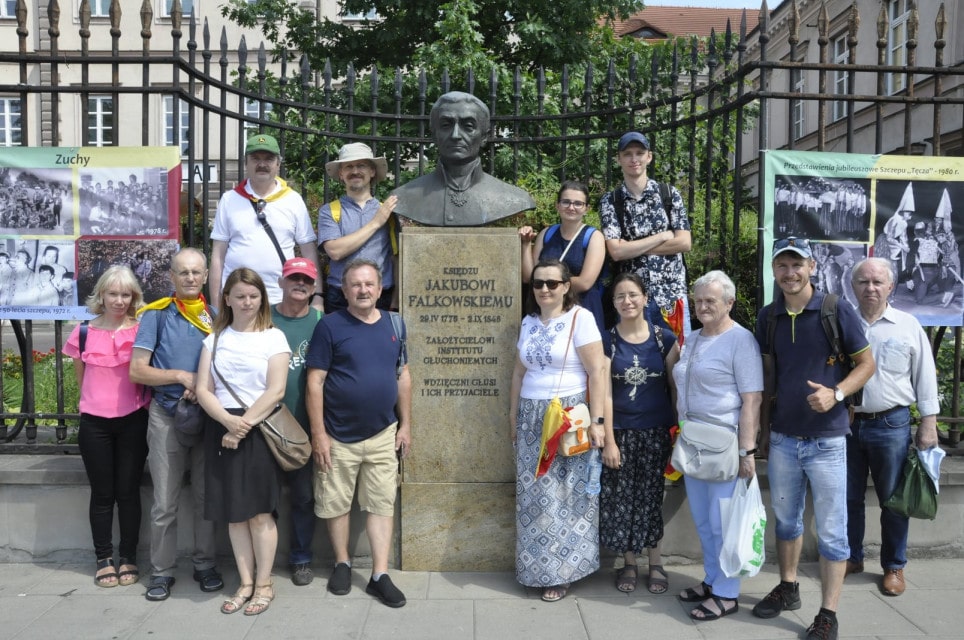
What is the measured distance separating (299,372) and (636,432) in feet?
5.79

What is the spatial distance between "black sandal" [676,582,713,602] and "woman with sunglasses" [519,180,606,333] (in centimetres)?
144

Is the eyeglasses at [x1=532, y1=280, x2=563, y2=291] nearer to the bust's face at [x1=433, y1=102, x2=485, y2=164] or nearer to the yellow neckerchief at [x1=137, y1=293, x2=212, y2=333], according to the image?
the bust's face at [x1=433, y1=102, x2=485, y2=164]

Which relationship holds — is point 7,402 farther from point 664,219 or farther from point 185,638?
point 664,219

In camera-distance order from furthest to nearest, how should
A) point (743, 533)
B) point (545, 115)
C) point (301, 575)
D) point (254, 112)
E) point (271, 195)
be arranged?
point (254, 112), point (545, 115), point (271, 195), point (301, 575), point (743, 533)

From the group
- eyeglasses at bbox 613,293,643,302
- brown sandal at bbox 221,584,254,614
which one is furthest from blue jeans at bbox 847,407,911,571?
brown sandal at bbox 221,584,254,614

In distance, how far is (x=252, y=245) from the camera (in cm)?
459

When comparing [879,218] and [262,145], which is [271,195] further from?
[879,218]

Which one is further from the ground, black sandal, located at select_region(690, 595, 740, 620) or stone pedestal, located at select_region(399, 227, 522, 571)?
stone pedestal, located at select_region(399, 227, 522, 571)

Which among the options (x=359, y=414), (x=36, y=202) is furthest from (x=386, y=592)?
(x=36, y=202)

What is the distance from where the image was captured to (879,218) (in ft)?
16.3

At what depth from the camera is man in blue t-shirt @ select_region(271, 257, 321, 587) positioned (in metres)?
4.12

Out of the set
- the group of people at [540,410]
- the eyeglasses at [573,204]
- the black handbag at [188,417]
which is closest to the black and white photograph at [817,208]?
the group of people at [540,410]

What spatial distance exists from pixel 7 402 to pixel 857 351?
Result: 7.17m

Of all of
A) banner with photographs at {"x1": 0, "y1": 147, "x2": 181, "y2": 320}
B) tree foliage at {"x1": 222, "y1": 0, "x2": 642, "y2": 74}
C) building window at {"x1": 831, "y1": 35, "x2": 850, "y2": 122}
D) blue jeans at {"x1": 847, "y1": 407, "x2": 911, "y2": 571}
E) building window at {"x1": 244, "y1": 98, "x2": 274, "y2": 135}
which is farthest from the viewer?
building window at {"x1": 831, "y1": 35, "x2": 850, "y2": 122}
